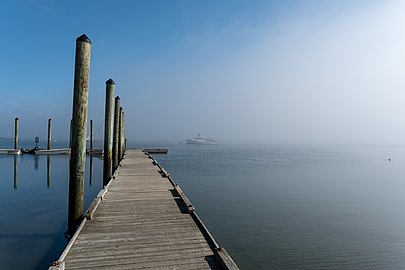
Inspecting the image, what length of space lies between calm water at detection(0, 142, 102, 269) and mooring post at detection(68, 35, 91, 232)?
1.47m

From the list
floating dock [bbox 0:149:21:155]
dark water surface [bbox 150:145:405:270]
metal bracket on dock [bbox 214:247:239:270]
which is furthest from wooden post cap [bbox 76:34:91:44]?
floating dock [bbox 0:149:21:155]

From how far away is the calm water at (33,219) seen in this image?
298 inches

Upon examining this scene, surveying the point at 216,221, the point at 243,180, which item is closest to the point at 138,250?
the point at 216,221

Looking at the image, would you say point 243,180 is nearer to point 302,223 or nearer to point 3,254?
point 302,223

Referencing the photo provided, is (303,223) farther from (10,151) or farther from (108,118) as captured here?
(10,151)

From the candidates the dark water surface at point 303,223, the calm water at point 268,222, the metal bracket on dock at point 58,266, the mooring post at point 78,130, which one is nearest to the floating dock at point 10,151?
the calm water at point 268,222

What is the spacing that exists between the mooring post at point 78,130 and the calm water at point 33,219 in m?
1.47

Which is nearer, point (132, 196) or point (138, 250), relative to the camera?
point (138, 250)

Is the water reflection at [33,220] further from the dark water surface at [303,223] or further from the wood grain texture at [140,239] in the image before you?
the dark water surface at [303,223]

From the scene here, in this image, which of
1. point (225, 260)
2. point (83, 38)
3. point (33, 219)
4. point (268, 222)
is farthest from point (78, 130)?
point (268, 222)

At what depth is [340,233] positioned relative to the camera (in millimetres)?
10672

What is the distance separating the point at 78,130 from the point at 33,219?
580 centimetres

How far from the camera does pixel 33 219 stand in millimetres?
10867

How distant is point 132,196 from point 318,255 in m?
6.38
